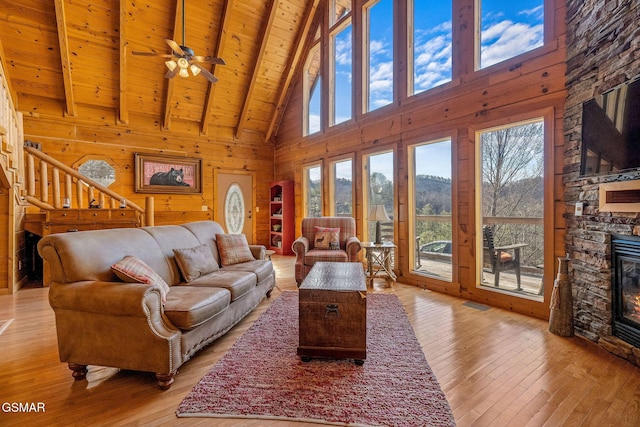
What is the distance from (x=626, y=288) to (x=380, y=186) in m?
3.38

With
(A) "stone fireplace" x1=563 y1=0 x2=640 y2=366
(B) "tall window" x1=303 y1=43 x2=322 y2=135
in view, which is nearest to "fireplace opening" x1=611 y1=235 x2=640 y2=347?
(A) "stone fireplace" x1=563 y1=0 x2=640 y2=366

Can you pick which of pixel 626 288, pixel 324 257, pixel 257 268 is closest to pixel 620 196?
pixel 626 288

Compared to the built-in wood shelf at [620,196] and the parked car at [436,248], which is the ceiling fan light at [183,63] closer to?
the parked car at [436,248]

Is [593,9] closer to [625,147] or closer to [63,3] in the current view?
[625,147]

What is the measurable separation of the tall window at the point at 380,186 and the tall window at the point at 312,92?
1.91 meters

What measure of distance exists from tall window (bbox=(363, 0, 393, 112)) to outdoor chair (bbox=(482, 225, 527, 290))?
8.86ft

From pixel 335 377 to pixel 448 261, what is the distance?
2794 millimetres

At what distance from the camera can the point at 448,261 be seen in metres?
4.18

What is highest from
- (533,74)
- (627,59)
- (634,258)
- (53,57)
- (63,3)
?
(63,3)

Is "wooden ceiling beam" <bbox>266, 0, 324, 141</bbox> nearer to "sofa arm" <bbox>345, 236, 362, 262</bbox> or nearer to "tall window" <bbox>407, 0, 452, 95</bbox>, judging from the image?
"tall window" <bbox>407, 0, 452, 95</bbox>

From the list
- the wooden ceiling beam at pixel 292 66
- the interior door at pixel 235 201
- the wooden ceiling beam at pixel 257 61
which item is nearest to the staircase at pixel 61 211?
the interior door at pixel 235 201

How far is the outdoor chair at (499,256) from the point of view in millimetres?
3533

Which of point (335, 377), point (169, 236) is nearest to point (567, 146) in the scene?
point (335, 377)

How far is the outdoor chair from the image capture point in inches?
139
